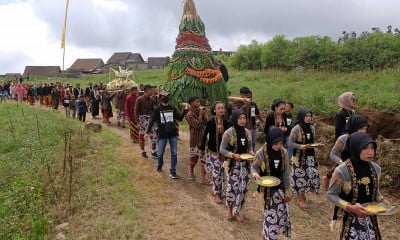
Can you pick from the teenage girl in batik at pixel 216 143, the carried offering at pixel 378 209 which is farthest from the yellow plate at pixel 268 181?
the teenage girl in batik at pixel 216 143

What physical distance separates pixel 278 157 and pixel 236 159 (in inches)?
42.8

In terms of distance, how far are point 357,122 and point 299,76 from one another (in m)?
15.9

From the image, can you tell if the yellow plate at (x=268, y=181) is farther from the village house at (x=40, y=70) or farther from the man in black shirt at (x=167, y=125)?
the village house at (x=40, y=70)

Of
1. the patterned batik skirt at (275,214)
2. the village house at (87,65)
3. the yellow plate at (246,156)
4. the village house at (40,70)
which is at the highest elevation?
the village house at (87,65)

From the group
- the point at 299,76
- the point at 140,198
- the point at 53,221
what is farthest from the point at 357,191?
the point at 299,76

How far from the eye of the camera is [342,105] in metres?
6.83

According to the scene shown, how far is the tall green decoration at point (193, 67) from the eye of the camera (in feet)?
34.1

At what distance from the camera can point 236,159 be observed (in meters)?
6.22

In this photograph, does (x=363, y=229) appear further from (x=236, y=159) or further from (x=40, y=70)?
(x=40, y=70)

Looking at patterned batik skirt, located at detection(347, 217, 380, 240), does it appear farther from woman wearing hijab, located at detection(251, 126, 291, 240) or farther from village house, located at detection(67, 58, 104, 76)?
village house, located at detection(67, 58, 104, 76)

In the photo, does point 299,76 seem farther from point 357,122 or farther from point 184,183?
point 357,122

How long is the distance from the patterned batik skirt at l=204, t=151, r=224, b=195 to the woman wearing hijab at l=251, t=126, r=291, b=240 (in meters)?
2.03

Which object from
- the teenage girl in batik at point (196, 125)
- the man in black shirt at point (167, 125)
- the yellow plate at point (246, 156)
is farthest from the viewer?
the man in black shirt at point (167, 125)

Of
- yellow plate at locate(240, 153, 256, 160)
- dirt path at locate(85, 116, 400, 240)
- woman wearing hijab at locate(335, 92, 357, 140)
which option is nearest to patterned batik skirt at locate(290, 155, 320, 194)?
dirt path at locate(85, 116, 400, 240)
